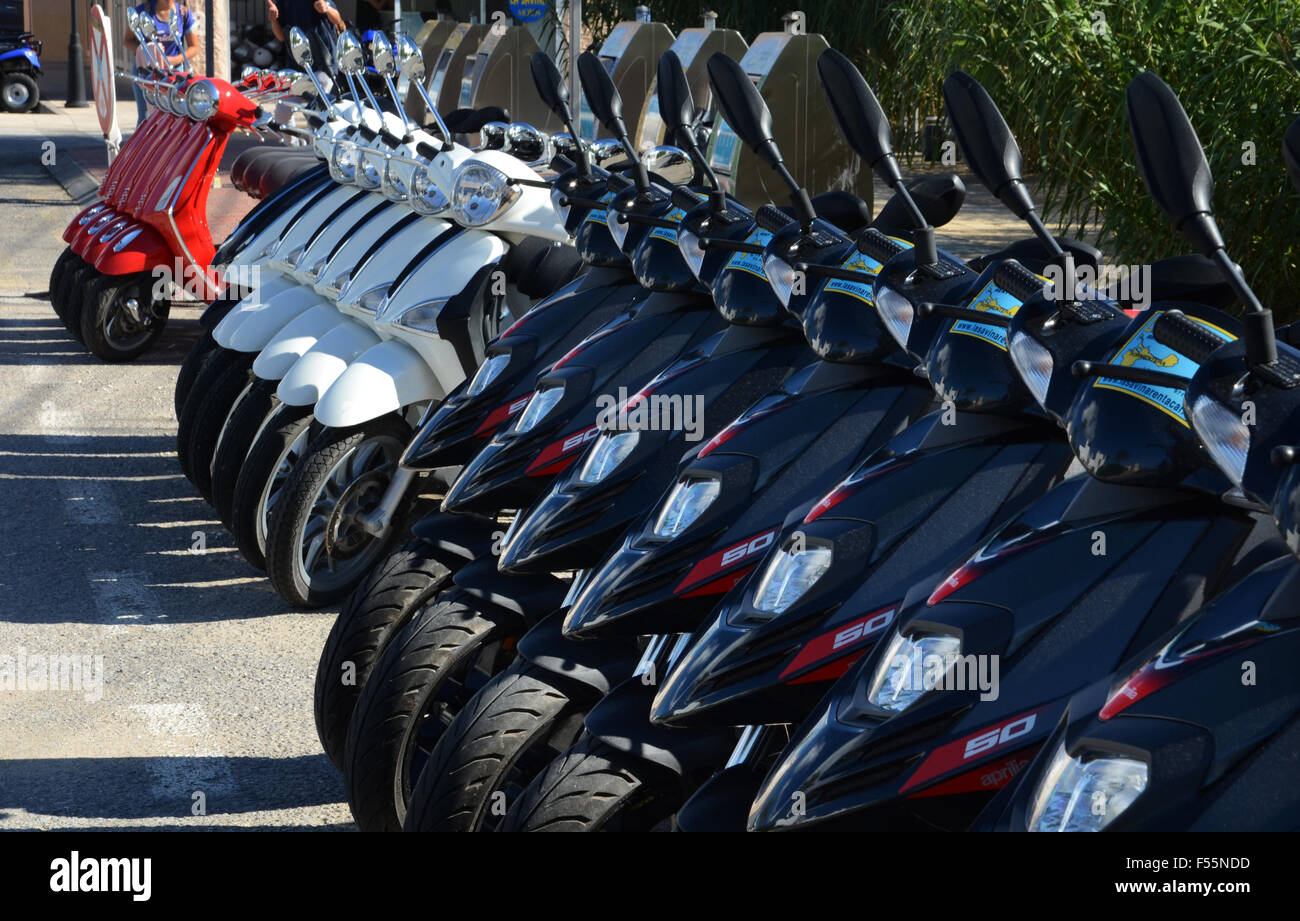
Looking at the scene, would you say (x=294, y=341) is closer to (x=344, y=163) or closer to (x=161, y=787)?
(x=344, y=163)

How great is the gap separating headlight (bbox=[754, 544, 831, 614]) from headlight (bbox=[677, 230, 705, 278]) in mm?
852

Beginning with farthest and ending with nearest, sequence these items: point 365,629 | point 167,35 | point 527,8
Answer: point 167,35
point 527,8
point 365,629

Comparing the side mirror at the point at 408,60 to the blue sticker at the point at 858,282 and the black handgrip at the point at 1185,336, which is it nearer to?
the blue sticker at the point at 858,282

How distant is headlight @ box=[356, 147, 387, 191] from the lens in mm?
4500

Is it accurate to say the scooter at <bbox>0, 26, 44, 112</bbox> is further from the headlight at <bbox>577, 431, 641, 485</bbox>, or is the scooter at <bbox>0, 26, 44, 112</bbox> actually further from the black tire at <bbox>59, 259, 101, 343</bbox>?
the headlight at <bbox>577, 431, 641, 485</bbox>

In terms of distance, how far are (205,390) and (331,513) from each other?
932 mm

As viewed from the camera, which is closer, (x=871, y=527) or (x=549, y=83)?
(x=871, y=527)

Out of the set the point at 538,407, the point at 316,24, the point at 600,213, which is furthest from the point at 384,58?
the point at 316,24

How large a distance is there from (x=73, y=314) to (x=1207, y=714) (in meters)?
6.63

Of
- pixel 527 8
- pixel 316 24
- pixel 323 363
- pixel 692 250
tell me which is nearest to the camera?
pixel 692 250

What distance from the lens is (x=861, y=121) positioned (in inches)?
76.3

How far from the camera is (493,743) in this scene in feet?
7.52

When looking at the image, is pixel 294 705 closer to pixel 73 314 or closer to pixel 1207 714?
pixel 1207 714

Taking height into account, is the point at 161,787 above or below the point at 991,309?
below
